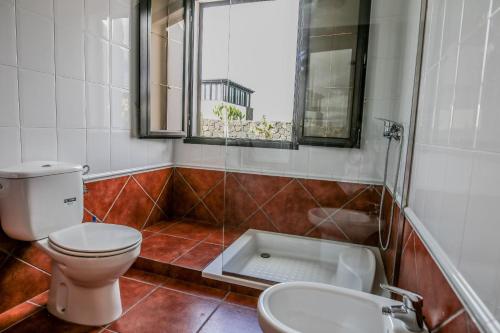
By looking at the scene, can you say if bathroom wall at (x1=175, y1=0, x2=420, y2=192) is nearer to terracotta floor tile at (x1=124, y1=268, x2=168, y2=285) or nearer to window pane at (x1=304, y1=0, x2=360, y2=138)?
window pane at (x1=304, y1=0, x2=360, y2=138)

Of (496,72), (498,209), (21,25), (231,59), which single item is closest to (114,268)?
(21,25)

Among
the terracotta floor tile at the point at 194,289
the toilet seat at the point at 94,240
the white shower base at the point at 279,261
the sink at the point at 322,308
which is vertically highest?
the toilet seat at the point at 94,240

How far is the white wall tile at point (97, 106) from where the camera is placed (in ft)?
6.65

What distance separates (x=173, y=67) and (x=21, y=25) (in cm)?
127

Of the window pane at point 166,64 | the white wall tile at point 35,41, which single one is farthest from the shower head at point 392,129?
the white wall tile at point 35,41

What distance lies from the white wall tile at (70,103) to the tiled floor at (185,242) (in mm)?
994

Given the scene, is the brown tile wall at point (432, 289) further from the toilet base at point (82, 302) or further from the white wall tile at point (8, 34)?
the white wall tile at point (8, 34)

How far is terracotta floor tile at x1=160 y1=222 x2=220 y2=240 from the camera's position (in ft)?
8.59

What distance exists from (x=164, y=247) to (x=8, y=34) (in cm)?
159

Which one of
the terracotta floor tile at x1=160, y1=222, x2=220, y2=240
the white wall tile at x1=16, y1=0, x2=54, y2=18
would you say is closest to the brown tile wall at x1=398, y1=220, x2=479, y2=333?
the terracotta floor tile at x1=160, y1=222, x2=220, y2=240

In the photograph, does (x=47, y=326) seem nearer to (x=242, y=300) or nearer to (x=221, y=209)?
(x=242, y=300)

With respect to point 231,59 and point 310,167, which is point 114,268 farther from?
point 231,59

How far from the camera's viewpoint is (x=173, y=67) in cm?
275

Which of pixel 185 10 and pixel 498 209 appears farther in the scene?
pixel 185 10
